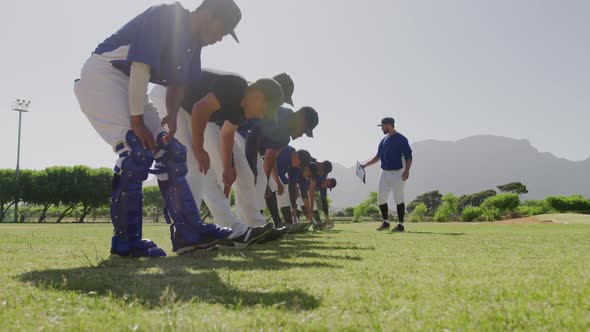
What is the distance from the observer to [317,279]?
2.48 meters

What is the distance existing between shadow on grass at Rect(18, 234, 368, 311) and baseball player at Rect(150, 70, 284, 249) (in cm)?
105

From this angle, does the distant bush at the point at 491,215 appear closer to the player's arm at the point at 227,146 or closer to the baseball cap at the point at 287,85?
the baseball cap at the point at 287,85

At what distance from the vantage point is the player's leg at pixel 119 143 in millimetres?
3516

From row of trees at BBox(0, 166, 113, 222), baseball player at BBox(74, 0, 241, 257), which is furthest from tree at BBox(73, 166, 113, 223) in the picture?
baseball player at BBox(74, 0, 241, 257)

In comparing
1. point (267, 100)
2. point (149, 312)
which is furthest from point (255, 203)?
point (149, 312)

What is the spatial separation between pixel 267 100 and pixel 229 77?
0.45 m

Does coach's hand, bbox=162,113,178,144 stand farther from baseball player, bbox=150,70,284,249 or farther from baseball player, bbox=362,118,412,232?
baseball player, bbox=362,118,412,232

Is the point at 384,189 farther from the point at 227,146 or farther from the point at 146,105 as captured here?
the point at 146,105

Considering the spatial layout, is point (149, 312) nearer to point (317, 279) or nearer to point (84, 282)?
point (84, 282)

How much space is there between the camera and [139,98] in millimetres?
3406

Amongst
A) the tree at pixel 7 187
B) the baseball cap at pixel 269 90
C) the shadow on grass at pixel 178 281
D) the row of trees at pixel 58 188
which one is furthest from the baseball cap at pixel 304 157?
the tree at pixel 7 187

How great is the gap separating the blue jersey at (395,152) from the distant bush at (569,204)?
2201 centimetres

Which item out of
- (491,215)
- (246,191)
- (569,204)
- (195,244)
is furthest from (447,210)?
(195,244)

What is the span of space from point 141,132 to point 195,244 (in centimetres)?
111
